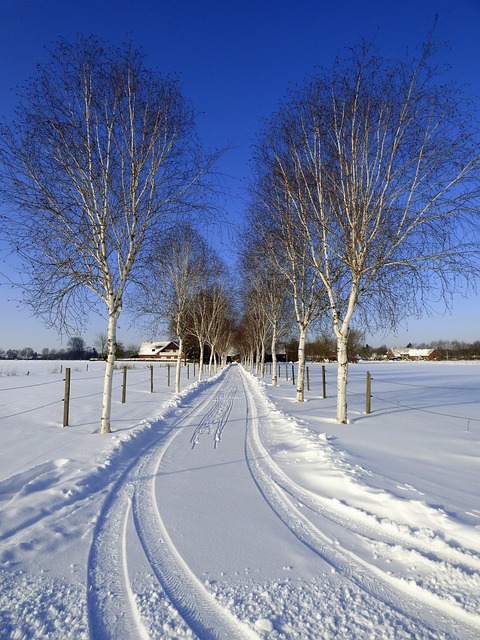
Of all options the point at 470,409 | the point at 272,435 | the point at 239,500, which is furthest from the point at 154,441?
the point at 470,409

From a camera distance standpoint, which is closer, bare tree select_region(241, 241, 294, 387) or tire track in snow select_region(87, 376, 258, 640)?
tire track in snow select_region(87, 376, 258, 640)

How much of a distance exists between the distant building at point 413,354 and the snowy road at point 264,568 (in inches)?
5499

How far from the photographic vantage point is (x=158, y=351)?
115375mm

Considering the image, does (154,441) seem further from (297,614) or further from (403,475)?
(297,614)

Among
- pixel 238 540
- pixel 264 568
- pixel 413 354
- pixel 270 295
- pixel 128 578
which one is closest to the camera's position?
pixel 128 578

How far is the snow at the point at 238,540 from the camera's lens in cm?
246

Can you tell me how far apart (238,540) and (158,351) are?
11486 cm

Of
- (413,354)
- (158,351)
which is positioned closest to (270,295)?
(158,351)

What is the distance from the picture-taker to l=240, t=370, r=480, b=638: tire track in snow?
250 cm

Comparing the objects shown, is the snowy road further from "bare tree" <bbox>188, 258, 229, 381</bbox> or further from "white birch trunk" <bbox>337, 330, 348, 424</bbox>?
"bare tree" <bbox>188, 258, 229, 381</bbox>

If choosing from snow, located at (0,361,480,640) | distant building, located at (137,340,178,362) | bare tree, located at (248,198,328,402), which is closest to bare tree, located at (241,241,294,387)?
bare tree, located at (248,198,328,402)

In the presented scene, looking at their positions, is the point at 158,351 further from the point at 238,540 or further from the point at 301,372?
the point at 238,540

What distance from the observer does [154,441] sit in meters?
8.09

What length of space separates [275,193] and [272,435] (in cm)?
812
